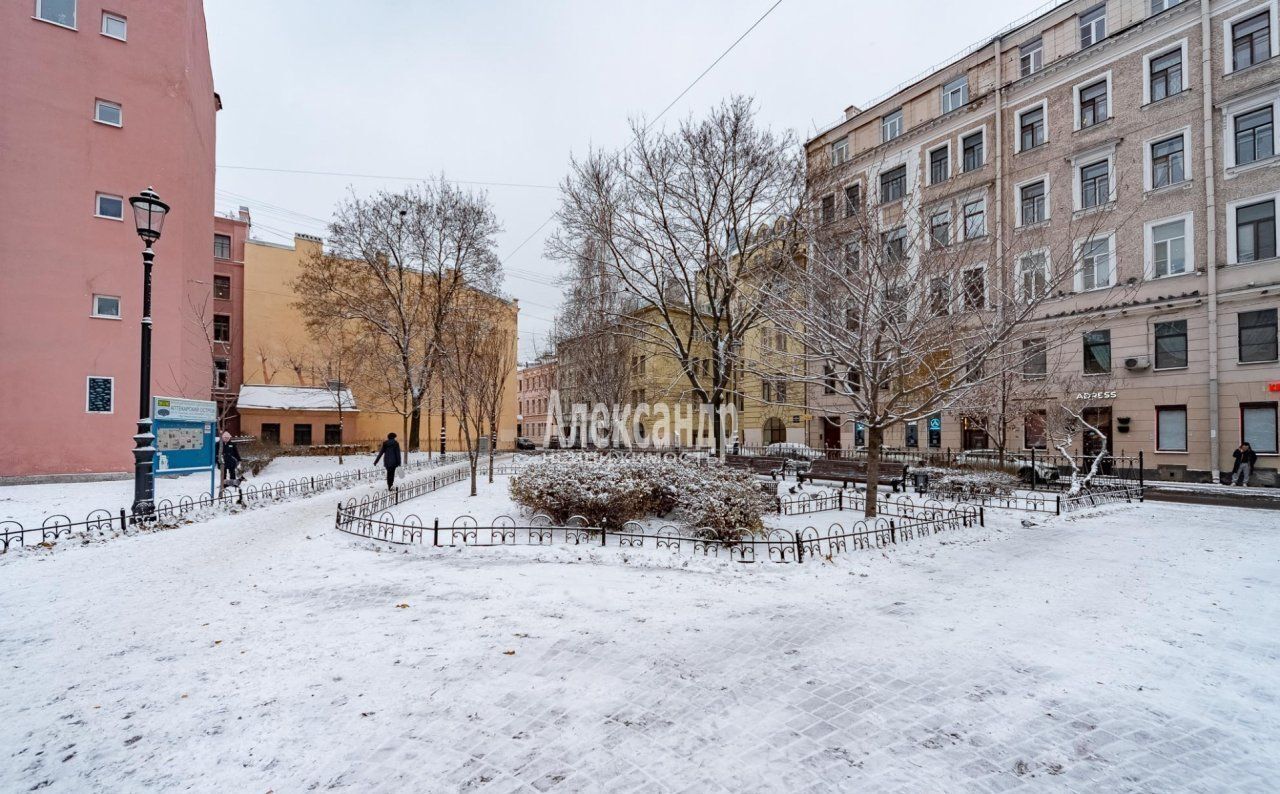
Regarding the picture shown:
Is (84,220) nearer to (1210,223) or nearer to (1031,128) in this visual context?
(1031,128)

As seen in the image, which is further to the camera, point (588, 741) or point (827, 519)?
point (827, 519)

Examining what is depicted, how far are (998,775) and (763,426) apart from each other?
1348 inches

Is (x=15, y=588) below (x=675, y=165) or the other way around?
below

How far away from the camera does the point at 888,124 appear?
29203 mm

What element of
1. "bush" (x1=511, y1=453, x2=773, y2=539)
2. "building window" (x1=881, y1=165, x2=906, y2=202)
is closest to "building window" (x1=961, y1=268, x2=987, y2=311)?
"bush" (x1=511, y1=453, x2=773, y2=539)

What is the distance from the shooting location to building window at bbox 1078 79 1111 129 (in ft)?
71.2

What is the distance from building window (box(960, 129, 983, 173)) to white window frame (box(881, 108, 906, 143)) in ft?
10.4

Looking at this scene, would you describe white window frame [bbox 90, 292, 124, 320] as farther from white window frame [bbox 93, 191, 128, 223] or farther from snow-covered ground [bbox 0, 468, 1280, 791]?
snow-covered ground [bbox 0, 468, 1280, 791]

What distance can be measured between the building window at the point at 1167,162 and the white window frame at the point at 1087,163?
1.16 meters

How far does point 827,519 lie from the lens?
35.9 ft

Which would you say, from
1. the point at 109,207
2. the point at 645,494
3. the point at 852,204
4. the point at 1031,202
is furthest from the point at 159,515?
the point at 1031,202

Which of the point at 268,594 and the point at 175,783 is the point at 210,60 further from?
the point at 175,783

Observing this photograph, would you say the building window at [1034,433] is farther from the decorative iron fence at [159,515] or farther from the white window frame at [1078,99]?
the decorative iron fence at [159,515]

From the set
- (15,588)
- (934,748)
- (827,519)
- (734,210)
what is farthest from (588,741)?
(734,210)
